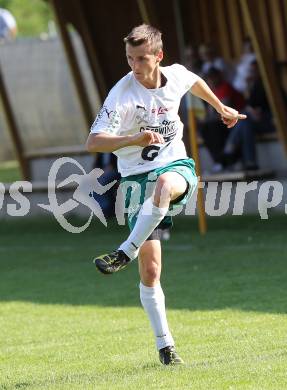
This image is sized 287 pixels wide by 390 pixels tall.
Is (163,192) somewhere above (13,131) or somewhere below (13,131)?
above

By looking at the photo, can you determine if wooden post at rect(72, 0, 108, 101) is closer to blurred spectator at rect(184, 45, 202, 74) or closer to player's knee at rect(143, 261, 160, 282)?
blurred spectator at rect(184, 45, 202, 74)

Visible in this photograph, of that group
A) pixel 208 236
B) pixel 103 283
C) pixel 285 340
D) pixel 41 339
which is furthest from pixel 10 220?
pixel 285 340

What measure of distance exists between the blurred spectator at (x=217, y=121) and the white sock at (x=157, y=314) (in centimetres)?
927

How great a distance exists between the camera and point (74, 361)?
680 centimetres

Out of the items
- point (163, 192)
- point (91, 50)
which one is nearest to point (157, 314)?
point (163, 192)

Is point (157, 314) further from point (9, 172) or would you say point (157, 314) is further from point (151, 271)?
point (9, 172)

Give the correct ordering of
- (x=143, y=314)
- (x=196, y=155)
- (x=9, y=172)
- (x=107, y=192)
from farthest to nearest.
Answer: (x=9, y=172)
(x=107, y=192)
(x=196, y=155)
(x=143, y=314)

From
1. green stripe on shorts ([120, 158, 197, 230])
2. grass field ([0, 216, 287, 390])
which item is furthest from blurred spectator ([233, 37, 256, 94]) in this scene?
green stripe on shorts ([120, 158, 197, 230])

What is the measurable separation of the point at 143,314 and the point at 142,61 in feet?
9.43

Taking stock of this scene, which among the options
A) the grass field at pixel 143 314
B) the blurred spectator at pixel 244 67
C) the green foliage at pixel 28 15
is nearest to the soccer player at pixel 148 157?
the grass field at pixel 143 314

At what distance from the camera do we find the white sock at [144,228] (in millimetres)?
6168

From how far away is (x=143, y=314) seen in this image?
28.1 ft

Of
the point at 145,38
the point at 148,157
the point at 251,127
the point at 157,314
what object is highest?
the point at 145,38

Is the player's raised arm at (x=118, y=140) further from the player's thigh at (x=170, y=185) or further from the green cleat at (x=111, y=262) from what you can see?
the green cleat at (x=111, y=262)
